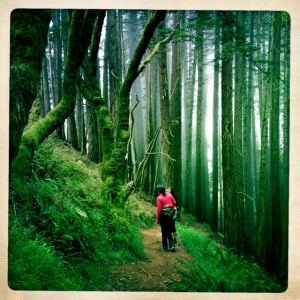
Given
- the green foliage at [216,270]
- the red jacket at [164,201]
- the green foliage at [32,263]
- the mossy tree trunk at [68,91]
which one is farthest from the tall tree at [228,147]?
the green foliage at [32,263]

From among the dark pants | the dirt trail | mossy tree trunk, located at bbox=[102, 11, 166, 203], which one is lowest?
the dirt trail

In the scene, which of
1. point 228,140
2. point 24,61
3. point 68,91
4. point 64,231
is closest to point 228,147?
point 228,140

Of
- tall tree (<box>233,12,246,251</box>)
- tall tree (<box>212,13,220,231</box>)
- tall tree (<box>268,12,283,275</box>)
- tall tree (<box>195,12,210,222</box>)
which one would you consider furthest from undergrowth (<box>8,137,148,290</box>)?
tall tree (<box>268,12,283,275</box>)

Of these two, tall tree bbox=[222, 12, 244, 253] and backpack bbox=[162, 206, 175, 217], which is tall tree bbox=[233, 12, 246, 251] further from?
backpack bbox=[162, 206, 175, 217]

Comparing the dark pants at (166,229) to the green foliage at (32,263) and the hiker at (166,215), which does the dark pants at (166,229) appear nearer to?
the hiker at (166,215)

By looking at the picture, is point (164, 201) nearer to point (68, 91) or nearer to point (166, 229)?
point (166, 229)

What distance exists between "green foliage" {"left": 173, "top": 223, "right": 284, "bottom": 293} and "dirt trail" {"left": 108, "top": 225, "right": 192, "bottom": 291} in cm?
9

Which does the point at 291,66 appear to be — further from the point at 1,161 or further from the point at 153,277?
the point at 1,161

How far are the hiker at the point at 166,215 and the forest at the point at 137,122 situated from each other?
3.1 inches

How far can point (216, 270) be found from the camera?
10.3ft

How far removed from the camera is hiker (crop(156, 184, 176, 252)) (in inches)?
128

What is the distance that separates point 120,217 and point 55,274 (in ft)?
2.87

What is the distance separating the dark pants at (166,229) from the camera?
325cm

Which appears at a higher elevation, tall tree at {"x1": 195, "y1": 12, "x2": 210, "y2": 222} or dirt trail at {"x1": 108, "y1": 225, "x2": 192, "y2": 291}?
tall tree at {"x1": 195, "y1": 12, "x2": 210, "y2": 222}
